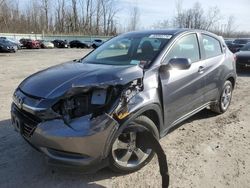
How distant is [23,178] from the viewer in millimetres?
3549

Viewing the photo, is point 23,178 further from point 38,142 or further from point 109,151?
point 109,151

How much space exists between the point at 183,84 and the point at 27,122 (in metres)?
2.22

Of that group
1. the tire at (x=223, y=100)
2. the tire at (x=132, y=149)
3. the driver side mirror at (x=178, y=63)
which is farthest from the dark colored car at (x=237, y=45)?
the tire at (x=132, y=149)

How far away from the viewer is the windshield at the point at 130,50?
4285mm

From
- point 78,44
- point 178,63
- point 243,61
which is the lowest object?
point 78,44

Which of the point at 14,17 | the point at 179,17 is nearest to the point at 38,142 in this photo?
the point at 179,17

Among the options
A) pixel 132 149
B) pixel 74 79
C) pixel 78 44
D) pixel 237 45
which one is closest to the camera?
pixel 74 79

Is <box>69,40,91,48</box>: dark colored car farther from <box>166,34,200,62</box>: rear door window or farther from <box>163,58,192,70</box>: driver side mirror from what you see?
<box>163,58,192,70</box>: driver side mirror

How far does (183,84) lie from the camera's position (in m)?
4.36

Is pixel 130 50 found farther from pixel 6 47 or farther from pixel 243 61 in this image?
pixel 6 47

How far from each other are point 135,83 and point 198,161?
1421 millimetres

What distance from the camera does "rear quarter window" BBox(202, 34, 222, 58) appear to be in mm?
5289

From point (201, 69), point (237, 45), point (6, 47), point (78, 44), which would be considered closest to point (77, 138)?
point (201, 69)

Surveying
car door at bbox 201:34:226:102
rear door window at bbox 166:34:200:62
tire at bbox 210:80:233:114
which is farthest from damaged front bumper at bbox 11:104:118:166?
tire at bbox 210:80:233:114
